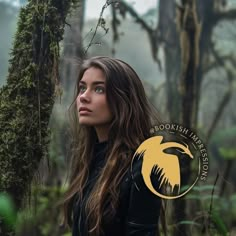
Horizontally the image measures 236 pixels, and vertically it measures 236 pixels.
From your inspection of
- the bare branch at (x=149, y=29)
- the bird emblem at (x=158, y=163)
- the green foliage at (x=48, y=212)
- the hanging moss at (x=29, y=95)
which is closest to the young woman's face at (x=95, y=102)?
the bird emblem at (x=158, y=163)

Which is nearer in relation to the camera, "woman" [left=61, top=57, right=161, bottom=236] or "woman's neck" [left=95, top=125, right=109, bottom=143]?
"woman" [left=61, top=57, right=161, bottom=236]

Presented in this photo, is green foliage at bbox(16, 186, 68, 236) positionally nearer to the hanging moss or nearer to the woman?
the hanging moss

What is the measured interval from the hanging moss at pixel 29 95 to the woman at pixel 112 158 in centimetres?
41

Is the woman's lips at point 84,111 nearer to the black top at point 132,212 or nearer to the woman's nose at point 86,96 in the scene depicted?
the woman's nose at point 86,96

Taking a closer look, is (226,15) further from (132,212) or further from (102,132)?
(132,212)

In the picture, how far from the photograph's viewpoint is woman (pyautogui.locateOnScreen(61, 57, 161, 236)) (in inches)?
65.6

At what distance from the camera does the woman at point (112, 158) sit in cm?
167

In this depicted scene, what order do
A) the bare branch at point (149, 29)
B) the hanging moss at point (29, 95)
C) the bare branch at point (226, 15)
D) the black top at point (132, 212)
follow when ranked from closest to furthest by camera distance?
the black top at point (132, 212) < the hanging moss at point (29, 95) < the bare branch at point (226, 15) < the bare branch at point (149, 29)

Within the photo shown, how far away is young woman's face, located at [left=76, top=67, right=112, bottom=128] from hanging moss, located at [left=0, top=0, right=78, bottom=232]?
0.51m

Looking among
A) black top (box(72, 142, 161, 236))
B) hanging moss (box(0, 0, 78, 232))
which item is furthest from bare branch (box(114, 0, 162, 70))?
black top (box(72, 142, 161, 236))

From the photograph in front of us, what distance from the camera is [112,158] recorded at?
1.83 meters

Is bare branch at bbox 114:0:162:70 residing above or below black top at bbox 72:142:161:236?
above

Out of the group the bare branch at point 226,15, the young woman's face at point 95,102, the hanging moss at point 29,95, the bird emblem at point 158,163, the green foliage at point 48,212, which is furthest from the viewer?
the bare branch at point 226,15

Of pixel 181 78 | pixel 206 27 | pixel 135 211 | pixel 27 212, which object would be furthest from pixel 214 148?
pixel 135 211
